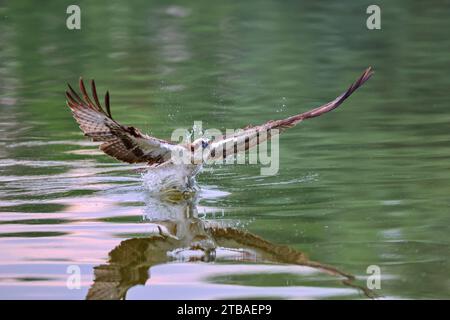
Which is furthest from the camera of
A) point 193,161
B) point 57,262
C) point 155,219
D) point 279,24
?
point 279,24

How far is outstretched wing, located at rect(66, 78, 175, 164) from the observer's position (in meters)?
8.94

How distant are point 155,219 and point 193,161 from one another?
3.55ft

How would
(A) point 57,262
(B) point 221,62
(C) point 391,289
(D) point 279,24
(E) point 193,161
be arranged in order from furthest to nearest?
(D) point 279,24 → (B) point 221,62 → (E) point 193,161 → (A) point 57,262 → (C) point 391,289

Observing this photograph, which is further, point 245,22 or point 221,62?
point 245,22

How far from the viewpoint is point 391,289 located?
23.2 ft

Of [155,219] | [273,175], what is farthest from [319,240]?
[273,175]

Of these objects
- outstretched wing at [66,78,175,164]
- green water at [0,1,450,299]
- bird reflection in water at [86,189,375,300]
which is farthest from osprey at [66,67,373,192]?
bird reflection in water at [86,189,375,300]

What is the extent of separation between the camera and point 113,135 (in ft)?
30.5

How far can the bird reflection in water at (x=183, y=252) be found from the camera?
7383 millimetres

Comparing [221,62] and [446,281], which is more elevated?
[221,62]

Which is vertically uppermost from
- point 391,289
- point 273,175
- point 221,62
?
point 221,62

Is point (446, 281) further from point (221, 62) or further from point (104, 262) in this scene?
point (221, 62)

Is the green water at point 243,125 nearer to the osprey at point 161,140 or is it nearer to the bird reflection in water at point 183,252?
the bird reflection in water at point 183,252

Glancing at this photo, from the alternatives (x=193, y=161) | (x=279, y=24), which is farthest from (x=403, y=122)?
(x=279, y=24)
